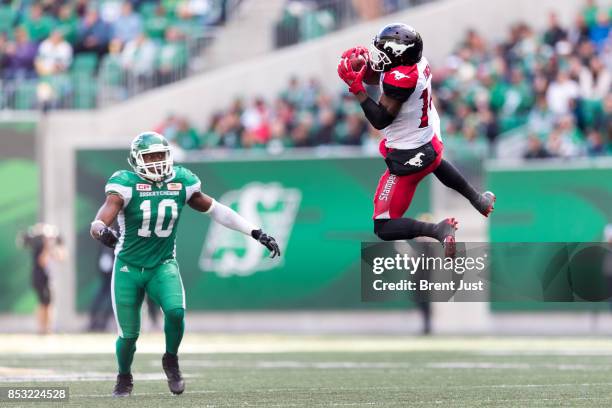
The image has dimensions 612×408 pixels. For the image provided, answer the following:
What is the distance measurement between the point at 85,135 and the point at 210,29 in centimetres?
293

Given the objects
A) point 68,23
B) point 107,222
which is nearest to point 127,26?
point 68,23

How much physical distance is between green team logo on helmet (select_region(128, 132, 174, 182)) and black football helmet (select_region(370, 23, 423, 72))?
61.6 inches

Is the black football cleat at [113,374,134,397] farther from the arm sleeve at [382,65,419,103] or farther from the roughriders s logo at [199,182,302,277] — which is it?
the roughriders s logo at [199,182,302,277]

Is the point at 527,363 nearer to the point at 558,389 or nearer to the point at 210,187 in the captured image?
the point at 558,389

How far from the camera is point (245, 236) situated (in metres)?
21.5

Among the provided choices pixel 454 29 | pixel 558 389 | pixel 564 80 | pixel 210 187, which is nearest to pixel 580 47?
pixel 564 80

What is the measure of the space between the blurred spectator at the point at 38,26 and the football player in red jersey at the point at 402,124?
52.2 ft

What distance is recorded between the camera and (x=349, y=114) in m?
21.7

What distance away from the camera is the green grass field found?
9883mm

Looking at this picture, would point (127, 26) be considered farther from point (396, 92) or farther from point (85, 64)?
point (396, 92)

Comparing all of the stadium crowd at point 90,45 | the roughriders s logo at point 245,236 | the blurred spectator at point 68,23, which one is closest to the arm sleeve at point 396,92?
the roughriders s logo at point 245,236

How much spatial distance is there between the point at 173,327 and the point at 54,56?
1468 centimetres

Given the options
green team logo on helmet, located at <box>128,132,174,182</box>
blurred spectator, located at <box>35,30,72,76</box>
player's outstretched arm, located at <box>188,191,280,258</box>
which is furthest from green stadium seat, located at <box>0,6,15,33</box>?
green team logo on helmet, located at <box>128,132,174,182</box>

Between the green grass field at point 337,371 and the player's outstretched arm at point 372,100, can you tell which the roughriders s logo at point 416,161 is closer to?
the player's outstretched arm at point 372,100
